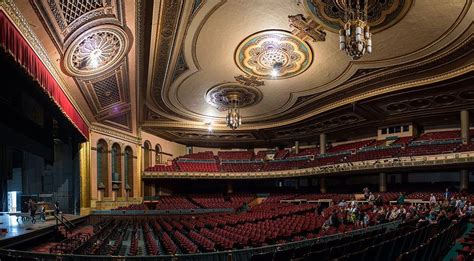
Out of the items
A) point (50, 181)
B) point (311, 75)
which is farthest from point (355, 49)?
point (50, 181)

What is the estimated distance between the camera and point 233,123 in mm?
17594

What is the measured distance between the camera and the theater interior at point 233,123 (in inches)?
270

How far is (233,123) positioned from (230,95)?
4.61 ft

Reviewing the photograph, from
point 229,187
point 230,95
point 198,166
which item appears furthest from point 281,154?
point 230,95

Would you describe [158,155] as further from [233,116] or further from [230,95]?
[230,95]

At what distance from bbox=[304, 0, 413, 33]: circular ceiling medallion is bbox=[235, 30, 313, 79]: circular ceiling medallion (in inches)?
59.5

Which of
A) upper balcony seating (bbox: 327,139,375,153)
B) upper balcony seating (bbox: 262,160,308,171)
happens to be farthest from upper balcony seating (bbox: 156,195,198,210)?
upper balcony seating (bbox: 327,139,375,153)

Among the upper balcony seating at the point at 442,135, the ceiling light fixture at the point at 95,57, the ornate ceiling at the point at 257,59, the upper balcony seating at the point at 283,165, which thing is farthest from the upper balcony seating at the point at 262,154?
the ceiling light fixture at the point at 95,57

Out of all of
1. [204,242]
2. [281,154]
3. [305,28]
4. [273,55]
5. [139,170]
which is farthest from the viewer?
[281,154]

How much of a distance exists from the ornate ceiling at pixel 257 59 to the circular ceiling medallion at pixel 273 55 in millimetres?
43

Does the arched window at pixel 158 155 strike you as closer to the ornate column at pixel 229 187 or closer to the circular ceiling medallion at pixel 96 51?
the ornate column at pixel 229 187

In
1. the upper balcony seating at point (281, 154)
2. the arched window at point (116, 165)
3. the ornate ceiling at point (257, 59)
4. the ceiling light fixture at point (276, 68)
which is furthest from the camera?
the upper balcony seating at point (281, 154)

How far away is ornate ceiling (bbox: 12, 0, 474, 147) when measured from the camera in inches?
330

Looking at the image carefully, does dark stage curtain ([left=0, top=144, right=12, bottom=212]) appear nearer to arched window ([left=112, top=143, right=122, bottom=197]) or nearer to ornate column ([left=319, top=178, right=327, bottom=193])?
arched window ([left=112, top=143, right=122, bottom=197])
